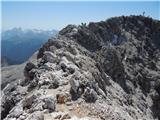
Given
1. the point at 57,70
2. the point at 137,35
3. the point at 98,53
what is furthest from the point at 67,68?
the point at 137,35

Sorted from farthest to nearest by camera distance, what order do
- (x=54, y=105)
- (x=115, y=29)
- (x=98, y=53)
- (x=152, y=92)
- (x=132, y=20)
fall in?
(x=132, y=20)
(x=115, y=29)
(x=152, y=92)
(x=98, y=53)
(x=54, y=105)

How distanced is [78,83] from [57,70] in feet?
23.3

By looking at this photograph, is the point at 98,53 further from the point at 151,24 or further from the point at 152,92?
the point at 151,24

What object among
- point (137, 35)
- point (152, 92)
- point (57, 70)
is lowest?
point (152, 92)

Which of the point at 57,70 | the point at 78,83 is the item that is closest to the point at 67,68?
the point at 57,70

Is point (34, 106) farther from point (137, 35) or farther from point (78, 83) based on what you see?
point (137, 35)

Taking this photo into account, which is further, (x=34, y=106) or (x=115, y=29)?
(x=115, y=29)

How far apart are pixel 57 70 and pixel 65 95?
931 cm

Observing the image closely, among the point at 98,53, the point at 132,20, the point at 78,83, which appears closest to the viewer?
the point at 78,83

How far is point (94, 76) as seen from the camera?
2042 inches

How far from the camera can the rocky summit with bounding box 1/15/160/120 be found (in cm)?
3275

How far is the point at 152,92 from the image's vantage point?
87438 mm

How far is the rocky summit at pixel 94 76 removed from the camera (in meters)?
32.8

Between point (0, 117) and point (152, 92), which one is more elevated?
point (0, 117)
